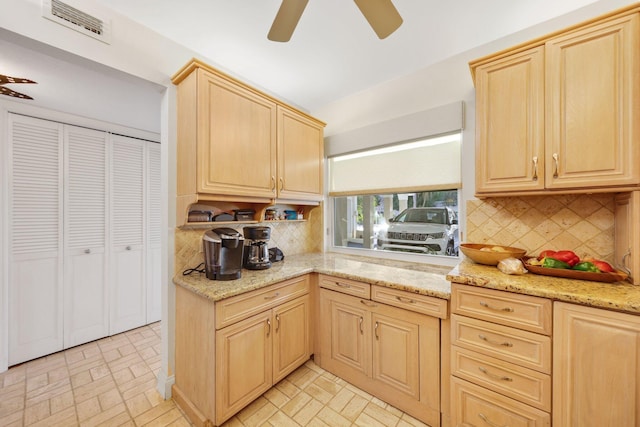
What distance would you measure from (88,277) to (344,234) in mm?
2743

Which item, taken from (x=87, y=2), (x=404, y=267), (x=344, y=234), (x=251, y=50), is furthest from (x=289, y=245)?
(x=87, y=2)

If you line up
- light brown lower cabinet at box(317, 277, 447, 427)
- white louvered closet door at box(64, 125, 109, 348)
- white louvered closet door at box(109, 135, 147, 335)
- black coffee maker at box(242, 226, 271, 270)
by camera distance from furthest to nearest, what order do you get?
white louvered closet door at box(109, 135, 147, 335)
white louvered closet door at box(64, 125, 109, 348)
black coffee maker at box(242, 226, 271, 270)
light brown lower cabinet at box(317, 277, 447, 427)

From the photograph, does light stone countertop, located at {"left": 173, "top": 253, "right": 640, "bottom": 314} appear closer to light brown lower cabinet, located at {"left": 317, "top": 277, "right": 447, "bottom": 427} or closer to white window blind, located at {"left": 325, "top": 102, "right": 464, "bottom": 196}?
light brown lower cabinet, located at {"left": 317, "top": 277, "right": 447, "bottom": 427}

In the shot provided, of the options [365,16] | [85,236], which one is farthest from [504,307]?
[85,236]

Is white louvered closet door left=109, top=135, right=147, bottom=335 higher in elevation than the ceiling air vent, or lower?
lower

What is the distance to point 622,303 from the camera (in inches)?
38.9

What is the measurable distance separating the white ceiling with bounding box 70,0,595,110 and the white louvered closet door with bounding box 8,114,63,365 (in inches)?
64.7

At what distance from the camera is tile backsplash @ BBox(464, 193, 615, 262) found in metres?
1.45

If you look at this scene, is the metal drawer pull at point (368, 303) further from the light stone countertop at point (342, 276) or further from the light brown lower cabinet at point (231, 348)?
the light brown lower cabinet at point (231, 348)

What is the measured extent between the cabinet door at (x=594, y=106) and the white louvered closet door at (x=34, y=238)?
3.95 metres

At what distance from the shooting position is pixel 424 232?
89.8 inches

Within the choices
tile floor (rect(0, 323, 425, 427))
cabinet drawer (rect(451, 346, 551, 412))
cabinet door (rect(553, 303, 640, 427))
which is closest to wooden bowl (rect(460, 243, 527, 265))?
cabinet door (rect(553, 303, 640, 427))

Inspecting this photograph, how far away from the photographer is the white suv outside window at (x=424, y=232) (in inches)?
83.7

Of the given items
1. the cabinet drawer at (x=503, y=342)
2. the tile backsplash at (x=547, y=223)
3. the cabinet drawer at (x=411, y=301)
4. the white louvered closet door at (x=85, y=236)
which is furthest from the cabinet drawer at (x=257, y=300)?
the white louvered closet door at (x=85, y=236)
